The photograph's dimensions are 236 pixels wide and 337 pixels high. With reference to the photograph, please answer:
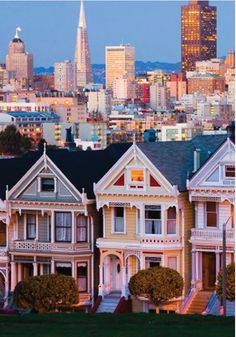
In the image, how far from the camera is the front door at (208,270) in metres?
38.1

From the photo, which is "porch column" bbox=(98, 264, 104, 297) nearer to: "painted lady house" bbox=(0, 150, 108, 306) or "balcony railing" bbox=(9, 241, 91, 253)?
"painted lady house" bbox=(0, 150, 108, 306)

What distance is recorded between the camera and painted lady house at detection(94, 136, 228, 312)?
38.5 meters

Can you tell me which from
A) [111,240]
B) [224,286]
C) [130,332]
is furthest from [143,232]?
[130,332]

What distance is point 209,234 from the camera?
38188 millimetres

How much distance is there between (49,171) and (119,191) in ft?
6.14

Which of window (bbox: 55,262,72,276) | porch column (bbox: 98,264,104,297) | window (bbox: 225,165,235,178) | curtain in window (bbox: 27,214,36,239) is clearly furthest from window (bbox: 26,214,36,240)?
window (bbox: 225,165,235,178)

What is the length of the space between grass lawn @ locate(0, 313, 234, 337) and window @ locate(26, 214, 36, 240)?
8802 millimetres

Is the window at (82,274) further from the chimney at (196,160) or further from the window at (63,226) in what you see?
the chimney at (196,160)

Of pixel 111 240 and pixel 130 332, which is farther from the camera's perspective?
pixel 111 240

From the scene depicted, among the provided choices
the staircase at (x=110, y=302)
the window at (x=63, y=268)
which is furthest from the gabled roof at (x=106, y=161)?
the staircase at (x=110, y=302)

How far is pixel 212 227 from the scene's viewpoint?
38281 mm

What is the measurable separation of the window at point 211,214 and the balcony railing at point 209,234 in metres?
0.21

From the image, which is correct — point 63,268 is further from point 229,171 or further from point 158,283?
point 229,171

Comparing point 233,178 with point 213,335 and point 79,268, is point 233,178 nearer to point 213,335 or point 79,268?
point 79,268
